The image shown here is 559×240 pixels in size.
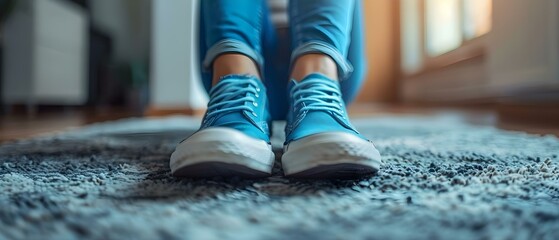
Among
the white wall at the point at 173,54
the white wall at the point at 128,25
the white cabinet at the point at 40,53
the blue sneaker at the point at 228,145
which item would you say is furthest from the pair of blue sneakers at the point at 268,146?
the white wall at the point at 128,25

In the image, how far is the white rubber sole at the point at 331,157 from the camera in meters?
0.42

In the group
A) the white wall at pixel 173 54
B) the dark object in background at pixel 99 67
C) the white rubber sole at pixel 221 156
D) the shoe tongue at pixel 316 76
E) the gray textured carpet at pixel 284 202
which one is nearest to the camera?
the gray textured carpet at pixel 284 202

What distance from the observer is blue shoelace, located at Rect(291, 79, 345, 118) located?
0.51m

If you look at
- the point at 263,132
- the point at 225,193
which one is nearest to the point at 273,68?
the point at 263,132

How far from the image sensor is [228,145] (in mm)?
421

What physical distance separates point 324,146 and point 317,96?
0.11 m

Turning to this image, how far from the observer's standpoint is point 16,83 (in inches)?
97.9

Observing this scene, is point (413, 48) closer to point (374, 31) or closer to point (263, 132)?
point (374, 31)

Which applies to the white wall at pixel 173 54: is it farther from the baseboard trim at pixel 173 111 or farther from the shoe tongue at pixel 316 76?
the shoe tongue at pixel 316 76

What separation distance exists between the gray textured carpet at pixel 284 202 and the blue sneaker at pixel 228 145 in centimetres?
1

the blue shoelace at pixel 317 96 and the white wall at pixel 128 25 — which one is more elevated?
the white wall at pixel 128 25

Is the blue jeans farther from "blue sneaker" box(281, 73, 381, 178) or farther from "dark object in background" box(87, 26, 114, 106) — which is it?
"dark object in background" box(87, 26, 114, 106)

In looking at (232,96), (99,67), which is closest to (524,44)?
(232,96)

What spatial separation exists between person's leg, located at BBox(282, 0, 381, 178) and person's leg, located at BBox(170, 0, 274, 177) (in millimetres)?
32
